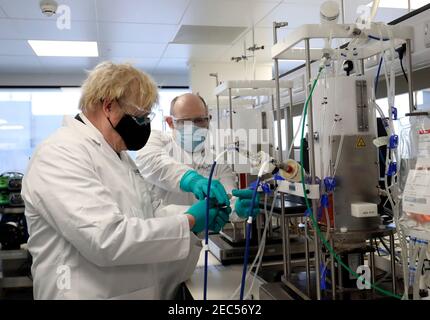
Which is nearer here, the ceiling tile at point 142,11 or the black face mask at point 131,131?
the black face mask at point 131,131

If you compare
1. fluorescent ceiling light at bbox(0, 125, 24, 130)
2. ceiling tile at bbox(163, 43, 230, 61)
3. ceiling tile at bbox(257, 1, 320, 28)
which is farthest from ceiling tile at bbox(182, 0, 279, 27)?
fluorescent ceiling light at bbox(0, 125, 24, 130)

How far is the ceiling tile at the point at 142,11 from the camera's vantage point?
3.03 m

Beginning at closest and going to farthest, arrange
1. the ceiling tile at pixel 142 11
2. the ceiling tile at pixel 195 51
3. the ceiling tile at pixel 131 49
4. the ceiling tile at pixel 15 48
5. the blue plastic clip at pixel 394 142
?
the blue plastic clip at pixel 394 142 → the ceiling tile at pixel 142 11 → the ceiling tile at pixel 15 48 → the ceiling tile at pixel 131 49 → the ceiling tile at pixel 195 51

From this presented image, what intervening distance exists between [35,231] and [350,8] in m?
2.82

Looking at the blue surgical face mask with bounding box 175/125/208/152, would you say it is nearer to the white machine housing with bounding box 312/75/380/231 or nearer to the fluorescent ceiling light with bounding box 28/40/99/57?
the white machine housing with bounding box 312/75/380/231

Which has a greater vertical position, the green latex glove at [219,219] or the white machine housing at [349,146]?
the white machine housing at [349,146]

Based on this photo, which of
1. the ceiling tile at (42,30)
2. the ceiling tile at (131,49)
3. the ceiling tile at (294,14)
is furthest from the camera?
the ceiling tile at (131,49)

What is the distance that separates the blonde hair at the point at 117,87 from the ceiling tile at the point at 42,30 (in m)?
2.52

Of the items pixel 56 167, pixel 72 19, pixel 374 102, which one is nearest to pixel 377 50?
pixel 374 102

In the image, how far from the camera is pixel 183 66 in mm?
5367

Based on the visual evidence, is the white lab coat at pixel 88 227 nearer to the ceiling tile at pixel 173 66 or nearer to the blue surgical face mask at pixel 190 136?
the blue surgical face mask at pixel 190 136

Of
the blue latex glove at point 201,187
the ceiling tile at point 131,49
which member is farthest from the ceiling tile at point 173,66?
the blue latex glove at point 201,187

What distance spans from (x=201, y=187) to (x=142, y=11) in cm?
236

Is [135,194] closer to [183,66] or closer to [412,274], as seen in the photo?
[412,274]
